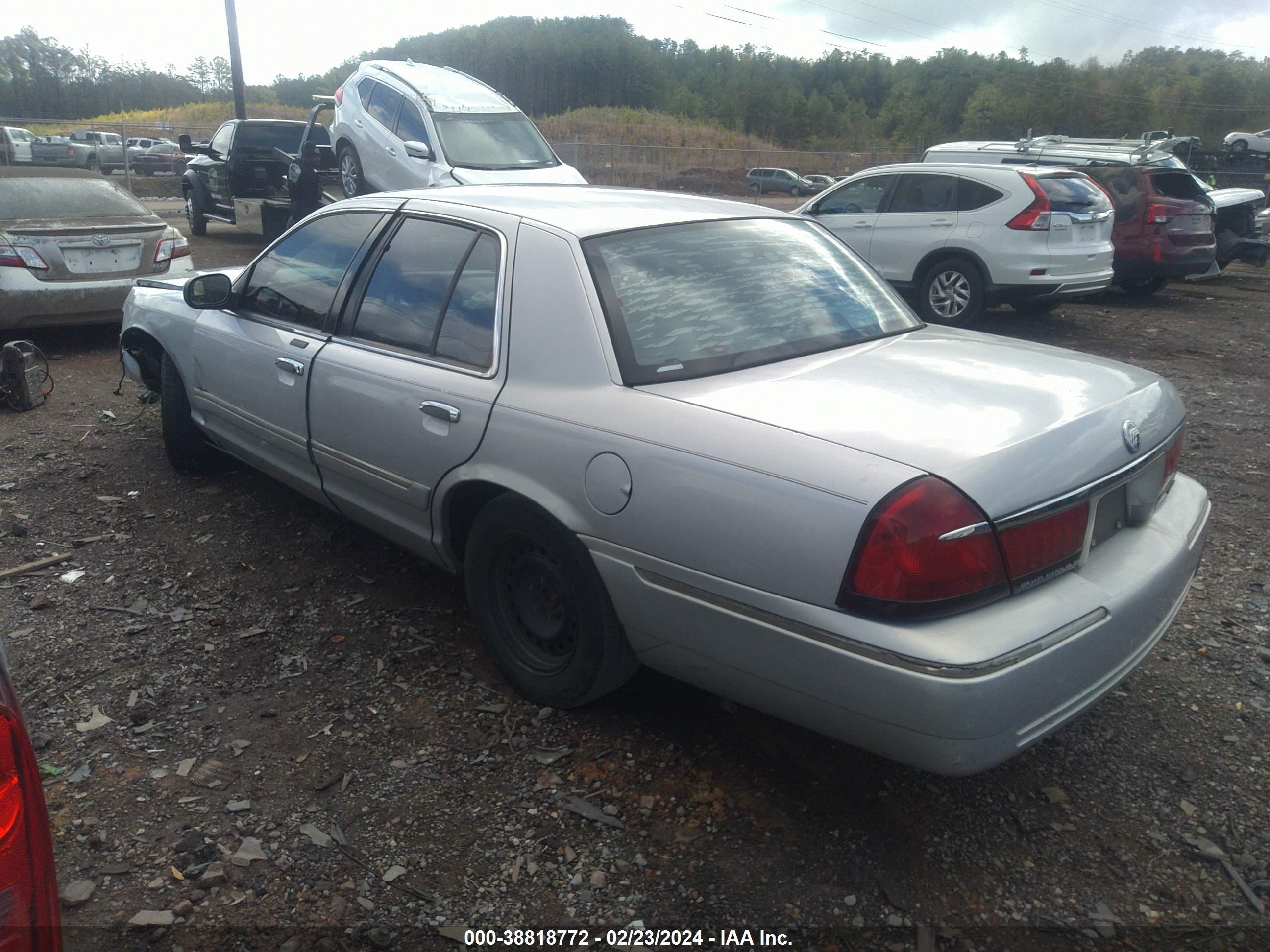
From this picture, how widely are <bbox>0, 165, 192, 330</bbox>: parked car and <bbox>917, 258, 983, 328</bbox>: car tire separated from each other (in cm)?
711

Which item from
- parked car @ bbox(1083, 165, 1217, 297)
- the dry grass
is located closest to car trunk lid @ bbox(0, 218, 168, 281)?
parked car @ bbox(1083, 165, 1217, 297)

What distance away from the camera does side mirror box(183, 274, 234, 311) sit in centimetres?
433

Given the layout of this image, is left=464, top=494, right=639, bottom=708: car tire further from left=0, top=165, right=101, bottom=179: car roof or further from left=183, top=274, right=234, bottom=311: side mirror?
left=0, top=165, right=101, bottom=179: car roof

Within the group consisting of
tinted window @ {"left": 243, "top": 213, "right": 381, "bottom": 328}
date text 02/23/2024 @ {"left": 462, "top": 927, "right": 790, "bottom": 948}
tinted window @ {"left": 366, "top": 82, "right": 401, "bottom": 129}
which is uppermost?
tinted window @ {"left": 366, "top": 82, "right": 401, "bottom": 129}

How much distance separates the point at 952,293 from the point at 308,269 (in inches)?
293

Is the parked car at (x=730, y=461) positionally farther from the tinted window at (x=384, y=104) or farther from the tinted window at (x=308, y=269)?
the tinted window at (x=384, y=104)

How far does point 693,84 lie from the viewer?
8619 cm

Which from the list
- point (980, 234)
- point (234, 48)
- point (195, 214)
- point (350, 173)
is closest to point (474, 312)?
point (980, 234)

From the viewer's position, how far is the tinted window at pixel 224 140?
574 inches

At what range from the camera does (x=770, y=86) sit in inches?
2940

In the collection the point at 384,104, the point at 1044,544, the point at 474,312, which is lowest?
the point at 1044,544

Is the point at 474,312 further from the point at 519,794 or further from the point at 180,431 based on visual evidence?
the point at 180,431

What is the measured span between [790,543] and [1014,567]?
1.76ft

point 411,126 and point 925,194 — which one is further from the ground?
point 411,126
